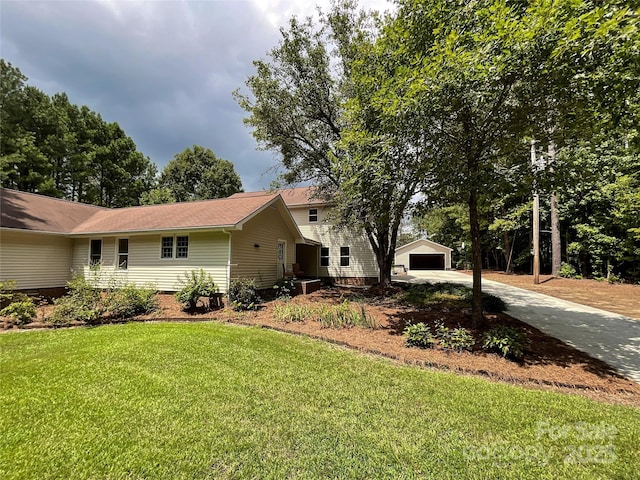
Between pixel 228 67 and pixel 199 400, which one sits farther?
pixel 228 67

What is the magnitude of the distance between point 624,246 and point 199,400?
23539mm

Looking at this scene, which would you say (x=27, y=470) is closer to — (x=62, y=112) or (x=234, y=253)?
(x=234, y=253)

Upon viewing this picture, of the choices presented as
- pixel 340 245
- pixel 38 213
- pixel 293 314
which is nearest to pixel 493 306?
pixel 293 314

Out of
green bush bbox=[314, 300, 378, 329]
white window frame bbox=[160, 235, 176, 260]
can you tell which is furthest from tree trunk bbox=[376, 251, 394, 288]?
white window frame bbox=[160, 235, 176, 260]

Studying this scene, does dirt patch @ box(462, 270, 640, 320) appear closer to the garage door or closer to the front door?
the front door

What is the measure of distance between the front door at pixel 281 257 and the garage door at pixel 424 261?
2439 cm

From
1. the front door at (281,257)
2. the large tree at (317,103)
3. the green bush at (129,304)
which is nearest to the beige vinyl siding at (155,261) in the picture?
the green bush at (129,304)

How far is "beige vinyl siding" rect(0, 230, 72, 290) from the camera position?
35.7 feet

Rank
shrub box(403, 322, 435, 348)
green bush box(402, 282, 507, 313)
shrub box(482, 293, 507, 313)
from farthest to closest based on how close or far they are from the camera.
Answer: green bush box(402, 282, 507, 313), shrub box(482, 293, 507, 313), shrub box(403, 322, 435, 348)

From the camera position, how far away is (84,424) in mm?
3033

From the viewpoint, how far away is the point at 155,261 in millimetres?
12016

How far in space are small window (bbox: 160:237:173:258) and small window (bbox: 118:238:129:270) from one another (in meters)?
2.00

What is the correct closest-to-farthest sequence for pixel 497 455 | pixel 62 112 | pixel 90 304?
1. pixel 497 455
2. pixel 90 304
3. pixel 62 112

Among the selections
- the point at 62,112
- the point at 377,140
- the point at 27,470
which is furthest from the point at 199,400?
the point at 62,112
